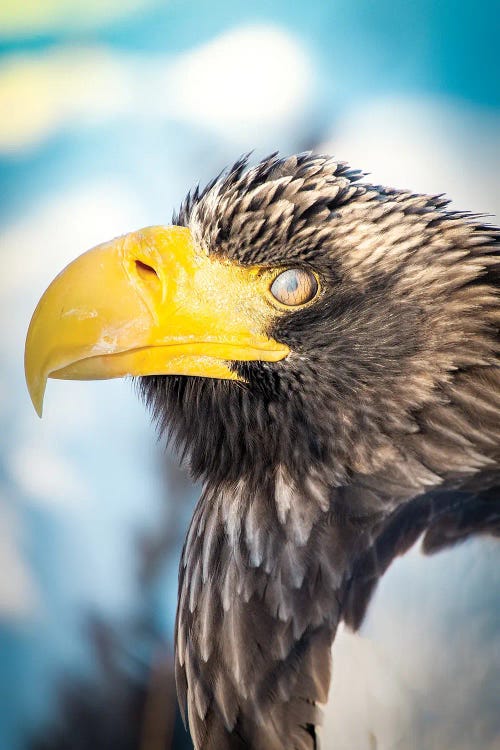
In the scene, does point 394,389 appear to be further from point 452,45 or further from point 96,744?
point 96,744

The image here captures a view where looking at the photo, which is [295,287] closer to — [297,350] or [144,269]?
[297,350]

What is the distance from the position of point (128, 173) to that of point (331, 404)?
77 cm

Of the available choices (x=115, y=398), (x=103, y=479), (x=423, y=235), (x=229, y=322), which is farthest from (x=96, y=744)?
(x=423, y=235)

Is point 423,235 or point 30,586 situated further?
point 30,586

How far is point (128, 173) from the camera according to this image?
151 centimetres

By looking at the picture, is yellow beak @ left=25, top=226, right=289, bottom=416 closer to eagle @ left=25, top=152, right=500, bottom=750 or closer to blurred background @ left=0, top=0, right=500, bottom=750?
eagle @ left=25, top=152, right=500, bottom=750

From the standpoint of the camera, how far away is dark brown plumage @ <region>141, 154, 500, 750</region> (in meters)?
0.93

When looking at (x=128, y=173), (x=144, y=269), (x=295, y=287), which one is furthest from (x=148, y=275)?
(x=128, y=173)

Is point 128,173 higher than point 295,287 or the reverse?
higher

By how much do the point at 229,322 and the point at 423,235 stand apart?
0.29 metres

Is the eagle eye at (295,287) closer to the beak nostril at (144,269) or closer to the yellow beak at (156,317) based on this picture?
the yellow beak at (156,317)

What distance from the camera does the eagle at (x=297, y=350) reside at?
962mm

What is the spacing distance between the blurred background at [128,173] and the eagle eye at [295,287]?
1.67ft

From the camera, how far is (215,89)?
148 cm
